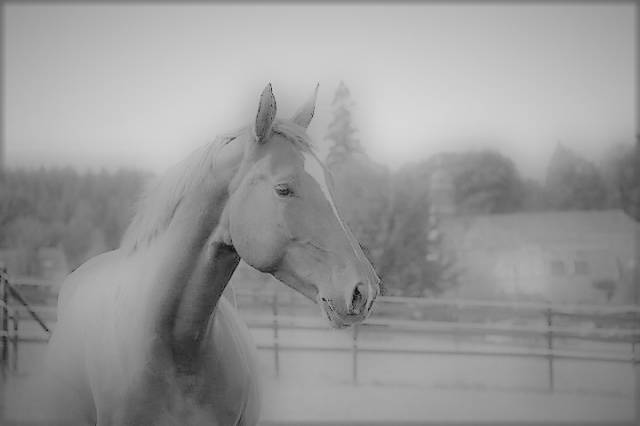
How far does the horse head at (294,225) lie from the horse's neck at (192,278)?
4cm

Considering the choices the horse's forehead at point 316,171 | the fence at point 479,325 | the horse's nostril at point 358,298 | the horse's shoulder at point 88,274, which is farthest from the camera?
the fence at point 479,325

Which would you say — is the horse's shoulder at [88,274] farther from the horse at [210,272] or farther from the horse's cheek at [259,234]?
the horse's cheek at [259,234]

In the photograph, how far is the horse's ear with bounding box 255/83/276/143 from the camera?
3.19 ft

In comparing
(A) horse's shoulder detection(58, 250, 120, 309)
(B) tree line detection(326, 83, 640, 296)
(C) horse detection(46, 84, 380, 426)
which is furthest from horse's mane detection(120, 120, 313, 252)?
(B) tree line detection(326, 83, 640, 296)

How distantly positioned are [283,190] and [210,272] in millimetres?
246

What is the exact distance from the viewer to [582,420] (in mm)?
3715

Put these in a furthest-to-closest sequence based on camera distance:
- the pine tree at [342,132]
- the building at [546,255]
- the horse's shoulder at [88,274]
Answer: the building at [546,255]
the pine tree at [342,132]
the horse's shoulder at [88,274]

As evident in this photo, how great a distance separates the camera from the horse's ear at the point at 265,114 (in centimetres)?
97

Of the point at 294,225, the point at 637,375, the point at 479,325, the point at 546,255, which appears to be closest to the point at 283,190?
the point at 294,225

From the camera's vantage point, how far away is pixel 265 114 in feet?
3.25

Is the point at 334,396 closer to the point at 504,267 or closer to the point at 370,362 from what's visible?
the point at 370,362

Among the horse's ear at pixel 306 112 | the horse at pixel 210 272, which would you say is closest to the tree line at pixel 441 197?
the horse's ear at pixel 306 112

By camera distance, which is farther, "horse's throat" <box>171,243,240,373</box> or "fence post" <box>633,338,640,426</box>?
"fence post" <box>633,338,640,426</box>

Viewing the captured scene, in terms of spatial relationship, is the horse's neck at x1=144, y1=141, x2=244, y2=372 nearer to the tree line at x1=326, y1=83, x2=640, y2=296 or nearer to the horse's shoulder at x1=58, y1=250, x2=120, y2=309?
the horse's shoulder at x1=58, y1=250, x2=120, y2=309
